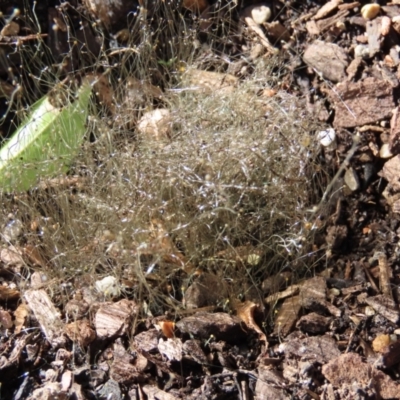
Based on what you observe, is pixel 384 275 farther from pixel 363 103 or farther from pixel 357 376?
pixel 363 103

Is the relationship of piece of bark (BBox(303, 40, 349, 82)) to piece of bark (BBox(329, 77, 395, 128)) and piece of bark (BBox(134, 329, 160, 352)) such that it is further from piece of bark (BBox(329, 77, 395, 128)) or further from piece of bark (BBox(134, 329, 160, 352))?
piece of bark (BBox(134, 329, 160, 352))

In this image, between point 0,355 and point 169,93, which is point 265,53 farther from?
point 0,355

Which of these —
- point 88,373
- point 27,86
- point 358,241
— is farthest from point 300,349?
point 27,86

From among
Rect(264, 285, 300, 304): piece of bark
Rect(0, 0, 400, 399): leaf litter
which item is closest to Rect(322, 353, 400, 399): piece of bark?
Rect(0, 0, 400, 399): leaf litter

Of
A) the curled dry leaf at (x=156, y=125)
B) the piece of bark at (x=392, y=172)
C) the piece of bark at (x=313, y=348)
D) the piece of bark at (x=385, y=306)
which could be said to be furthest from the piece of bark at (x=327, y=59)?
the piece of bark at (x=313, y=348)

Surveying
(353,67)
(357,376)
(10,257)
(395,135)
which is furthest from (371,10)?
(10,257)

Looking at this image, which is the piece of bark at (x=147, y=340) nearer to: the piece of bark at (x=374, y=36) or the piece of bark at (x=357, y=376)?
the piece of bark at (x=357, y=376)
